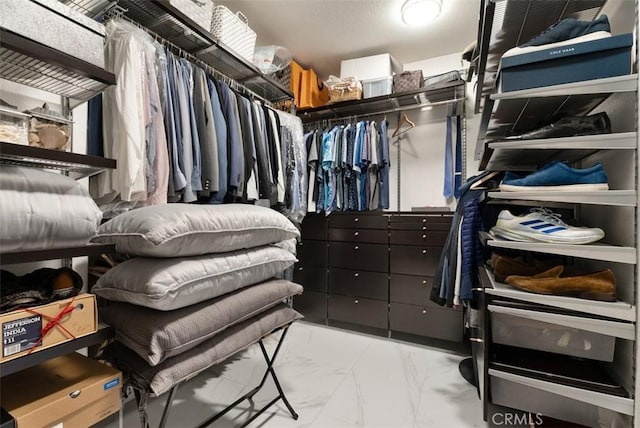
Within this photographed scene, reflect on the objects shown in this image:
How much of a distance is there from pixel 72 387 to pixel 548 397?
1630mm

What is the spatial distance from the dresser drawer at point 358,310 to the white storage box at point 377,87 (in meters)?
1.88

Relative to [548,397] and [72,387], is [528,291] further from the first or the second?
[72,387]

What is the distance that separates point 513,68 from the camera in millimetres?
1099

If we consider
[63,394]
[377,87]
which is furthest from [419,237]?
[63,394]

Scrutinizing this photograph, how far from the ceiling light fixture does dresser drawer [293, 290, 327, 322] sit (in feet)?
7.93

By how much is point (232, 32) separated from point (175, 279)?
1.71 meters

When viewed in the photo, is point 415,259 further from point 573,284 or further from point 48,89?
point 48,89

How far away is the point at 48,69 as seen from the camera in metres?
0.91

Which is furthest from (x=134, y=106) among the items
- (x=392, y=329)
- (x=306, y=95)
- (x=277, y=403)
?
(x=392, y=329)

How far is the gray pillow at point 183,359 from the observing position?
867 millimetres

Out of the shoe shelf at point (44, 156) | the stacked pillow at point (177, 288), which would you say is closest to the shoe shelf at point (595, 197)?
the stacked pillow at point (177, 288)

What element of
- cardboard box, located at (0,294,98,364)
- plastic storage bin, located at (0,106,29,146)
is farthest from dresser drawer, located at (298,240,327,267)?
plastic storage bin, located at (0,106,29,146)

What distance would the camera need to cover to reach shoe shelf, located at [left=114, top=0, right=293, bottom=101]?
147cm

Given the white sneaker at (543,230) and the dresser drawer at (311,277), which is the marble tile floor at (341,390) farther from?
the white sneaker at (543,230)
